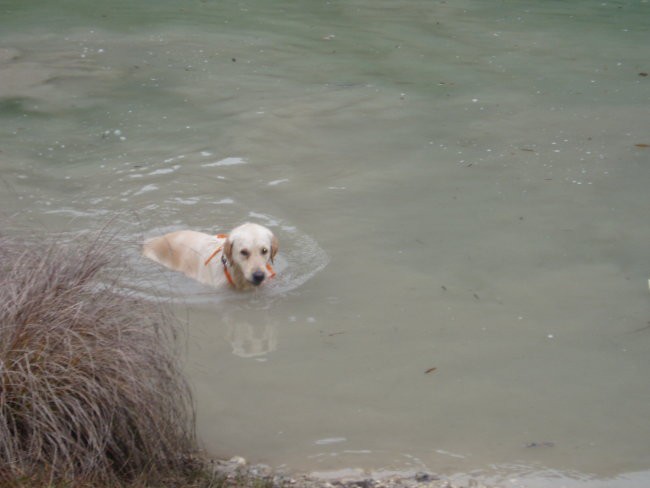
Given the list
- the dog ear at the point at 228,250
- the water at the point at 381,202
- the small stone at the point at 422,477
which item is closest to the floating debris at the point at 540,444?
the water at the point at 381,202

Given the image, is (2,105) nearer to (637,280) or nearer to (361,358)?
(361,358)

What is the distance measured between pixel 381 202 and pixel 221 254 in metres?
1.81

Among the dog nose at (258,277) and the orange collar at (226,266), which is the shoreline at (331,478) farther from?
the orange collar at (226,266)

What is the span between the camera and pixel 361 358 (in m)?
6.50

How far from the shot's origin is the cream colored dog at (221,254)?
7652 millimetres

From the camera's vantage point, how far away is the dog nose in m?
7.57

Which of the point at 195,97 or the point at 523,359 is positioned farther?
the point at 195,97

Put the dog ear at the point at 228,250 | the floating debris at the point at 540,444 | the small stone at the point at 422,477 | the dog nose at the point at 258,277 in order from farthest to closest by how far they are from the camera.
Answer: the dog ear at the point at 228,250, the dog nose at the point at 258,277, the floating debris at the point at 540,444, the small stone at the point at 422,477

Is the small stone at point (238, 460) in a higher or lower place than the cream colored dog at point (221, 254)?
lower

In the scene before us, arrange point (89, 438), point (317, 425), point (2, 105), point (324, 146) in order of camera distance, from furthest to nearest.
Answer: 1. point (2, 105)
2. point (324, 146)
3. point (317, 425)
4. point (89, 438)

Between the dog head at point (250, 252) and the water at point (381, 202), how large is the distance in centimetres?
23

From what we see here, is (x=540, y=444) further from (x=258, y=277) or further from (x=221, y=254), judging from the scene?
(x=221, y=254)

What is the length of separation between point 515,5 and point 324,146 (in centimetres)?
839

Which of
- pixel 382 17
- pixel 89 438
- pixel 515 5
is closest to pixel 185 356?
pixel 89 438
